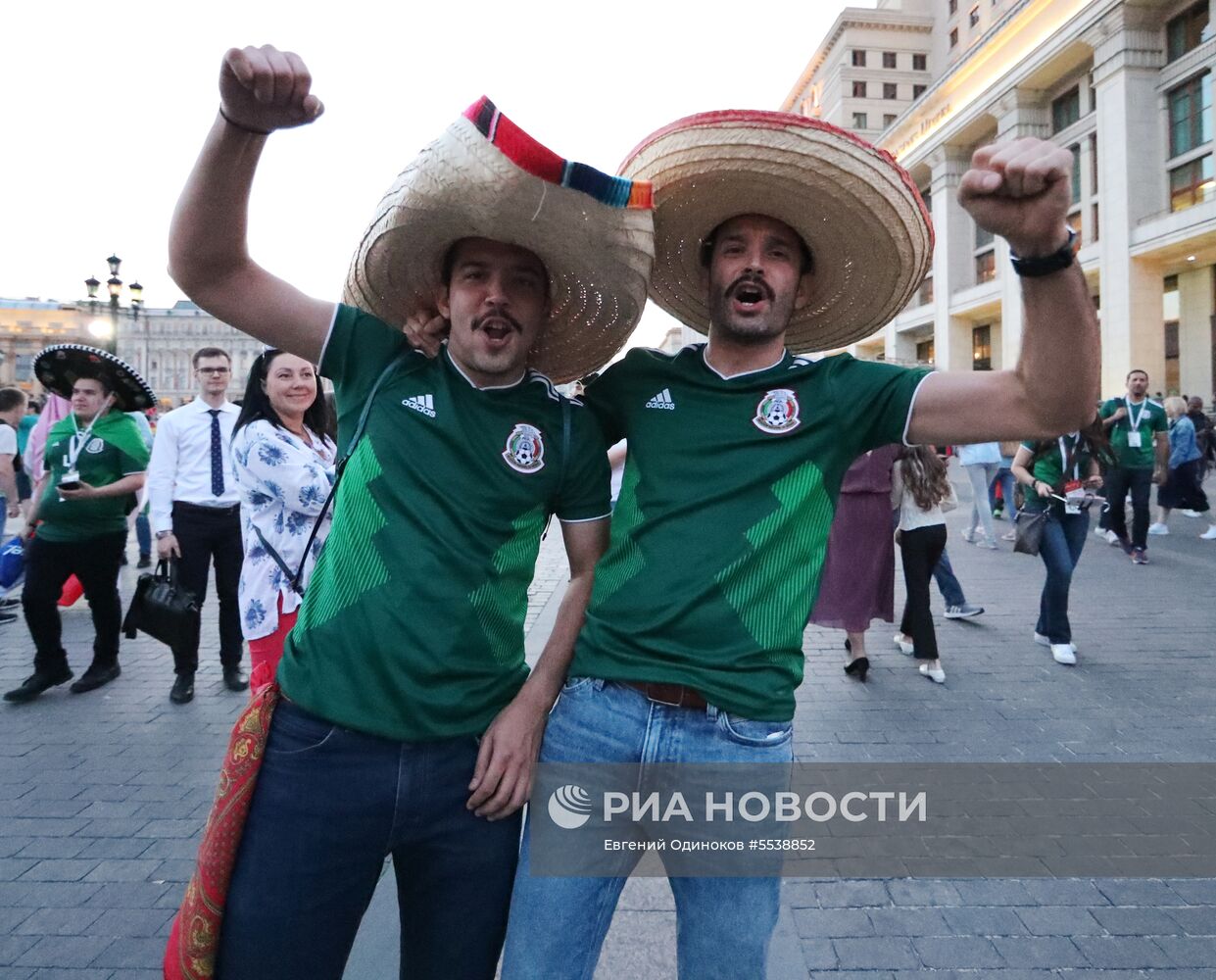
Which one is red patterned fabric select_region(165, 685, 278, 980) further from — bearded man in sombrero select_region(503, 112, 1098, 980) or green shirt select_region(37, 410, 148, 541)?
green shirt select_region(37, 410, 148, 541)

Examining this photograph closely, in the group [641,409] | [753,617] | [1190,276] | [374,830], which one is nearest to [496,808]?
[374,830]

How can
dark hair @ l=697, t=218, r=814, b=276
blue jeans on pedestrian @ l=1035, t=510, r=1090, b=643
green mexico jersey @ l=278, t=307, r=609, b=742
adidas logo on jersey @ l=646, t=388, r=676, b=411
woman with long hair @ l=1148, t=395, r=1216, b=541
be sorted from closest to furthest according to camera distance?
green mexico jersey @ l=278, t=307, r=609, b=742, adidas logo on jersey @ l=646, t=388, r=676, b=411, dark hair @ l=697, t=218, r=814, b=276, blue jeans on pedestrian @ l=1035, t=510, r=1090, b=643, woman with long hair @ l=1148, t=395, r=1216, b=541

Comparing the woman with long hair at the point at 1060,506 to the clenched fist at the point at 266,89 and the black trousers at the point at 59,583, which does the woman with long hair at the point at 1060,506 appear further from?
the black trousers at the point at 59,583

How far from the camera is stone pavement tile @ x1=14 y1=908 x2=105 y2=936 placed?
2.87 metres

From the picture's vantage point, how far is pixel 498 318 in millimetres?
1822

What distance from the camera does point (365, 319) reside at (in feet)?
6.33

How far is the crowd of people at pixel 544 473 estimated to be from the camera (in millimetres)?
1599

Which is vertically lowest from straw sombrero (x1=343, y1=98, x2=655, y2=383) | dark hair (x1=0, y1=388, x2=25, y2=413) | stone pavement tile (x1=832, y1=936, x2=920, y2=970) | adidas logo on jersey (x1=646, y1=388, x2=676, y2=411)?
stone pavement tile (x1=832, y1=936, x2=920, y2=970)

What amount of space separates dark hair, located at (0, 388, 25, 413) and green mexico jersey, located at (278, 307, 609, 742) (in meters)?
9.31

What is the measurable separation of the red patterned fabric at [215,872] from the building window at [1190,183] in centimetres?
3419

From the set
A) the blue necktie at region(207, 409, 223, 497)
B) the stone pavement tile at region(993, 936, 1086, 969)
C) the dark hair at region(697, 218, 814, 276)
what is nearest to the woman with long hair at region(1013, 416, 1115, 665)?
the stone pavement tile at region(993, 936, 1086, 969)

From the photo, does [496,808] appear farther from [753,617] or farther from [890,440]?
[890,440]

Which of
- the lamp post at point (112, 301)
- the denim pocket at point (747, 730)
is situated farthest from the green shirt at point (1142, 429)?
the lamp post at point (112, 301)

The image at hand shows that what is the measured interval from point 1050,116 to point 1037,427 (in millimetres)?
41596
